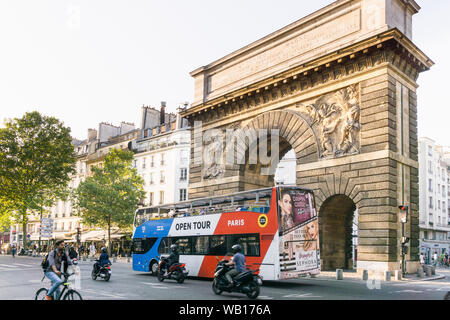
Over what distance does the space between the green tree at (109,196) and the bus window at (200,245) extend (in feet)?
97.0

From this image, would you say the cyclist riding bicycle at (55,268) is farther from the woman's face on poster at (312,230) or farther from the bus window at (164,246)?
the bus window at (164,246)

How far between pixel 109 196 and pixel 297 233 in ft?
115

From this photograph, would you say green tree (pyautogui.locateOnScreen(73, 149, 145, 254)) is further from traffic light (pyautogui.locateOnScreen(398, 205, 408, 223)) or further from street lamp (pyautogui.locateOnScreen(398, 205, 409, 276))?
traffic light (pyautogui.locateOnScreen(398, 205, 408, 223))

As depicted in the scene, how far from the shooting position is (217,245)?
2038cm

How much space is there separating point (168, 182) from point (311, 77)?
33.6 metres

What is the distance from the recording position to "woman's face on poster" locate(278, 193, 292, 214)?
58.2ft

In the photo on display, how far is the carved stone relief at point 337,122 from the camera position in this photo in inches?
977

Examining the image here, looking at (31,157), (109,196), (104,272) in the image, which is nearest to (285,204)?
(104,272)

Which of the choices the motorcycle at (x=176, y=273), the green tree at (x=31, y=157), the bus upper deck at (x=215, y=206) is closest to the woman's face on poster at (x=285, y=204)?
the bus upper deck at (x=215, y=206)

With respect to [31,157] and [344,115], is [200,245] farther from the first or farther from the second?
[31,157]

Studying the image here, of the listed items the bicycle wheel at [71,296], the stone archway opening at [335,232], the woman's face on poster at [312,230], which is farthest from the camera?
the stone archway opening at [335,232]

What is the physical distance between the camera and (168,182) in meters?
57.6
